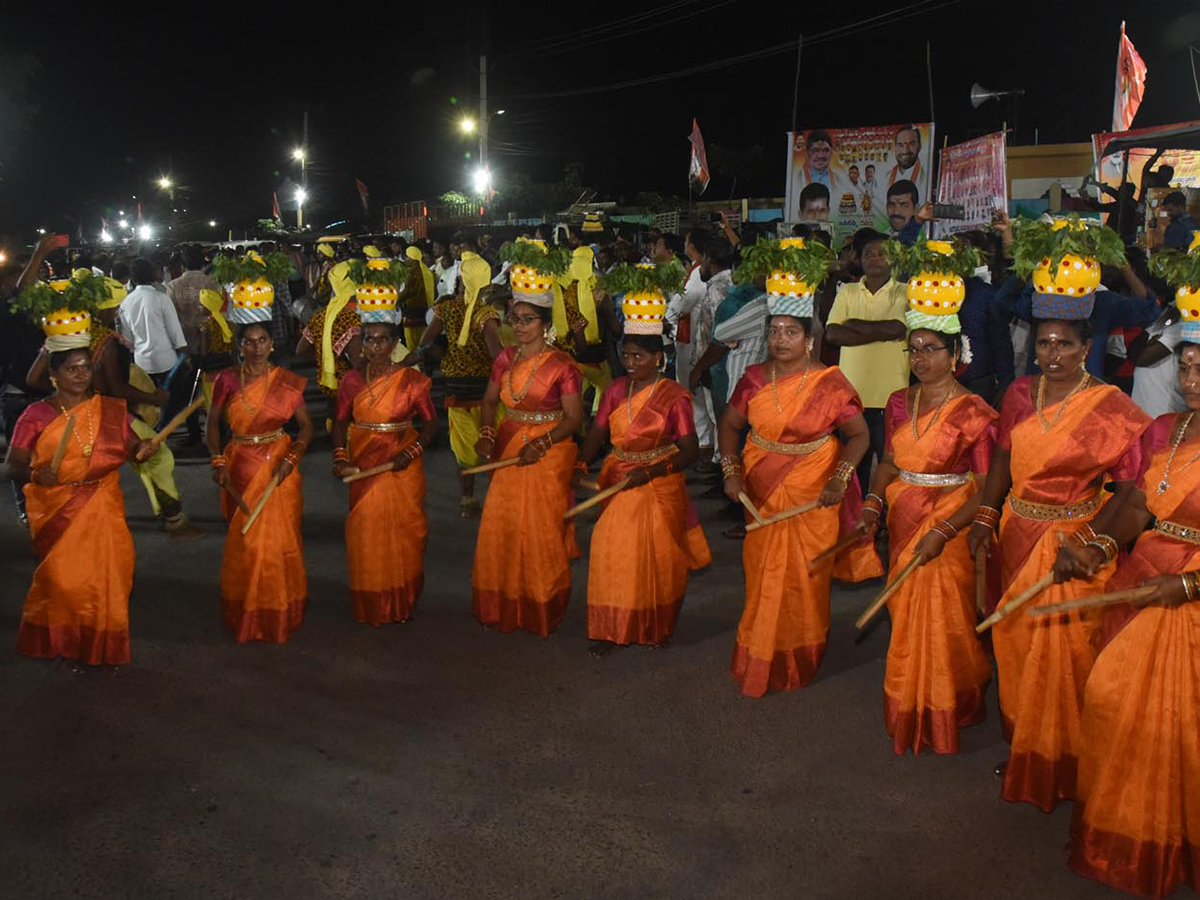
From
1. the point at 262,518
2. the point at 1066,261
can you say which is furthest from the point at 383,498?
the point at 1066,261

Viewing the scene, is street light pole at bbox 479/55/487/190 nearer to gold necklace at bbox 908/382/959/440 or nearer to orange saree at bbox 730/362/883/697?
orange saree at bbox 730/362/883/697

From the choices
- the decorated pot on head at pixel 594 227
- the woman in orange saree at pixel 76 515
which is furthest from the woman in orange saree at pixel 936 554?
the decorated pot on head at pixel 594 227

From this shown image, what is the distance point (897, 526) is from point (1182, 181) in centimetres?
1534

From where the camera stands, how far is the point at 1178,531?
12.2 ft

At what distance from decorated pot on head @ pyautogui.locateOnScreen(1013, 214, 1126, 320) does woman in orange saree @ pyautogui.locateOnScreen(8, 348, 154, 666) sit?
4.32 metres

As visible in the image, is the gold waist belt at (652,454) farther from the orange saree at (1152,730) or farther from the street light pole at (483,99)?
the street light pole at (483,99)

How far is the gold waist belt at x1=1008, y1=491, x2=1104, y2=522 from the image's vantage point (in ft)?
14.1

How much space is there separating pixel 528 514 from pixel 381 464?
2.90 ft

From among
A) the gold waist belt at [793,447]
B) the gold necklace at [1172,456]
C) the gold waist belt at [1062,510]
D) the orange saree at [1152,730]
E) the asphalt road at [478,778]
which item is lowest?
the asphalt road at [478,778]

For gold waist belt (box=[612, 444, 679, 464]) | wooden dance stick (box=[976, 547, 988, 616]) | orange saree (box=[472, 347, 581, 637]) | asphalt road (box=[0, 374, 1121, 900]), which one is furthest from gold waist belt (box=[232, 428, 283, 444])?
wooden dance stick (box=[976, 547, 988, 616])

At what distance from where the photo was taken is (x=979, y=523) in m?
4.57

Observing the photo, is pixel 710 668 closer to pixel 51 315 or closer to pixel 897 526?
pixel 897 526

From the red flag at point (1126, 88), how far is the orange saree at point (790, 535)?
530 inches

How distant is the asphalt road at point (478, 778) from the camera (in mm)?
3898
